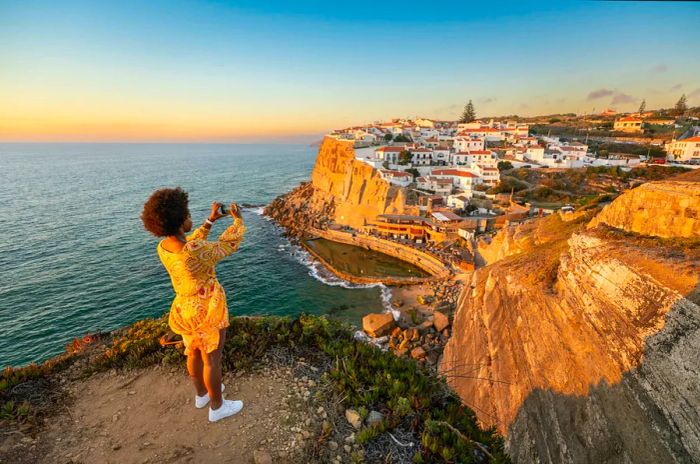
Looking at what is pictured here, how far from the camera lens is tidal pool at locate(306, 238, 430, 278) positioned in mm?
28798

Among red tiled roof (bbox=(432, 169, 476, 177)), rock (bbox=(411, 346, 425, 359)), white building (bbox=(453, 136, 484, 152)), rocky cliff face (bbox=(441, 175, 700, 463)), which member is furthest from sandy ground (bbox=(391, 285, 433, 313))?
white building (bbox=(453, 136, 484, 152))

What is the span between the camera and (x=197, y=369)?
3.70 metres

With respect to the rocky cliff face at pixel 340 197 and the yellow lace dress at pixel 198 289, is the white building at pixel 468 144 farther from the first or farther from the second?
the yellow lace dress at pixel 198 289

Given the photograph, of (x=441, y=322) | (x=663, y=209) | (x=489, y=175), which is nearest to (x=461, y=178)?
(x=489, y=175)

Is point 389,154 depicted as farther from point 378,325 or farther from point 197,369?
point 197,369

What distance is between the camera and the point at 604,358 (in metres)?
5.87

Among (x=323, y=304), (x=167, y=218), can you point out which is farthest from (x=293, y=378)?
(x=323, y=304)

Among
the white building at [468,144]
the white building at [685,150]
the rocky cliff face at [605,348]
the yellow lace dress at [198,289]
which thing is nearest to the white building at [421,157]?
the white building at [468,144]

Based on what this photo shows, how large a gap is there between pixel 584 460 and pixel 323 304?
61.8 ft

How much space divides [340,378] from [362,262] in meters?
27.3

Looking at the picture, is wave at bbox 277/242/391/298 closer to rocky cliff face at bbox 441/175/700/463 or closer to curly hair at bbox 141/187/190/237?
rocky cliff face at bbox 441/175/700/463

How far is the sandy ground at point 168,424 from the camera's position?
333 centimetres

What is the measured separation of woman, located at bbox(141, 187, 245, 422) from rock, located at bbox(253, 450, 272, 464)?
703 millimetres

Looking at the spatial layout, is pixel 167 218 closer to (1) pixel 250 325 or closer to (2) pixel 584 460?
(1) pixel 250 325
